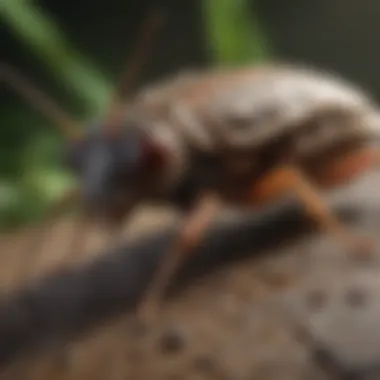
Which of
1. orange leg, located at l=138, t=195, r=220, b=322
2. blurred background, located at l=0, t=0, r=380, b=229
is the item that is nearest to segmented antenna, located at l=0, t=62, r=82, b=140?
blurred background, located at l=0, t=0, r=380, b=229

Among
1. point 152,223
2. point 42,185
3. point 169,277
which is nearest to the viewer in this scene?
point 169,277

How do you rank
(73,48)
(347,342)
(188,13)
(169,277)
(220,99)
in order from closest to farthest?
1. (347,342)
2. (169,277)
3. (220,99)
4. (73,48)
5. (188,13)

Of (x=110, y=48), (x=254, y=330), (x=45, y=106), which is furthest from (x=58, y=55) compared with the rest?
(x=254, y=330)

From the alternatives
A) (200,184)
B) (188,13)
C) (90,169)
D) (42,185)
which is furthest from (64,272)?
(188,13)

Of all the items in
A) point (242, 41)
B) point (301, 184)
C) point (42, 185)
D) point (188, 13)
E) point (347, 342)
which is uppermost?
point (188, 13)

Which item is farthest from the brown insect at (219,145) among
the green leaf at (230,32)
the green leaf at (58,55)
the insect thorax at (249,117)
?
the green leaf at (230,32)

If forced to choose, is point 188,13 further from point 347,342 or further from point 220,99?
point 347,342

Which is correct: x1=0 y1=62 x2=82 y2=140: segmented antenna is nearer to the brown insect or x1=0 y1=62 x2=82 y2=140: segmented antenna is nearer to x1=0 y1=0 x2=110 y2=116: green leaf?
the brown insect
